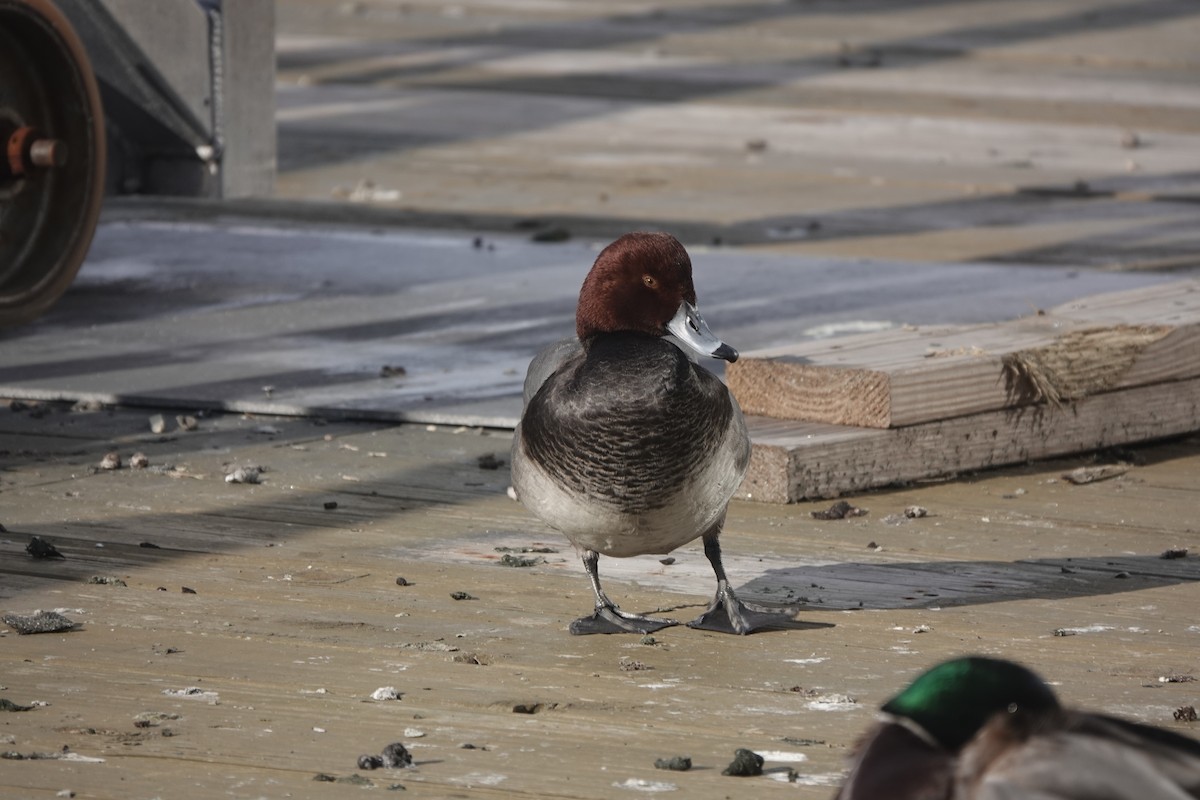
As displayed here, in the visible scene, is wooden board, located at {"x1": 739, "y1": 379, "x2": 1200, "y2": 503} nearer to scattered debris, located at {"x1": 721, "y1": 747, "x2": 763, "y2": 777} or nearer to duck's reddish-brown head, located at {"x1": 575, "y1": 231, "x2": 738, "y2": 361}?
duck's reddish-brown head, located at {"x1": 575, "y1": 231, "x2": 738, "y2": 361}

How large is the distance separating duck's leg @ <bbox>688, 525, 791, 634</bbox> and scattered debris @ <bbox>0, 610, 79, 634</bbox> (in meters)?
1.40

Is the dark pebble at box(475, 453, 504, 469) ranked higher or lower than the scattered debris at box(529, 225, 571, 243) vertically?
lower

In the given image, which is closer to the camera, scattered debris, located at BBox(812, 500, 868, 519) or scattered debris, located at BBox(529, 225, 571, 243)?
scattered debris, located at BBox(812, 500, 868, 519)

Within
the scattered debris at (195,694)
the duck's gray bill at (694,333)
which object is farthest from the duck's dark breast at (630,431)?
the scattered debris at (195,694)

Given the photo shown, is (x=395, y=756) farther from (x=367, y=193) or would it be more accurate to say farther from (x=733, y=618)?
(x=367, y=193)

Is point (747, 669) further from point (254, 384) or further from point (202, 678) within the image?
point (254, 384)

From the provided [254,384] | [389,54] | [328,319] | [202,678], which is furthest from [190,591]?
[389,54]

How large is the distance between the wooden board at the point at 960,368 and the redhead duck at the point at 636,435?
1.34 metres

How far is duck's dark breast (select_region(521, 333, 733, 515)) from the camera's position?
431 cm

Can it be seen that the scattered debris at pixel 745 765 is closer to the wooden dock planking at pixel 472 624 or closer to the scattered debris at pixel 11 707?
the wooden dock planking at pixel 472 624

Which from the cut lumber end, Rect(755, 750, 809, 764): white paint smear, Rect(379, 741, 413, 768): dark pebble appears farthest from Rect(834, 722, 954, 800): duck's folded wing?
the cut lumber end

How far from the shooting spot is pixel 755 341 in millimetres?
7688

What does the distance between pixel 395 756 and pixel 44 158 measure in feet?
13.0

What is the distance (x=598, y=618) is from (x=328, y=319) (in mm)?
4085
